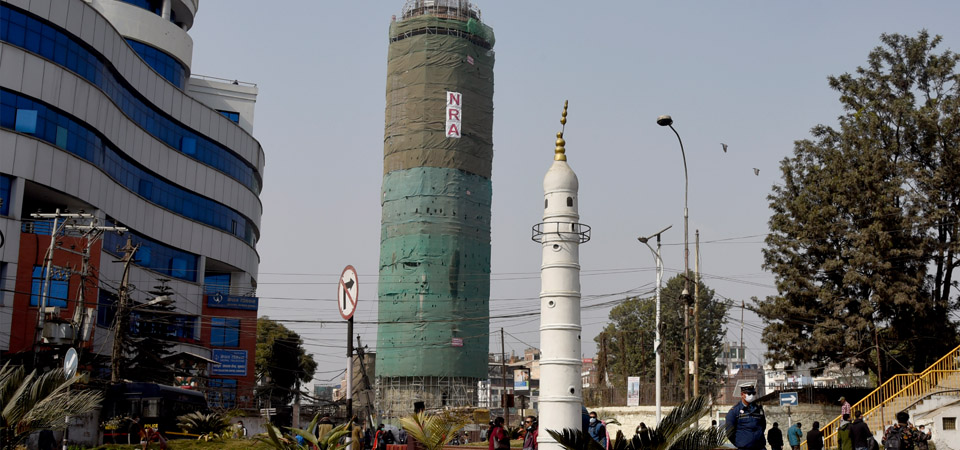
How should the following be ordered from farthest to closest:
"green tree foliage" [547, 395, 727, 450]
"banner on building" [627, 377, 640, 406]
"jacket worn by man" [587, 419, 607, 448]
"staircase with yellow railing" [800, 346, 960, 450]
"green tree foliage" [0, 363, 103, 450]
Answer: "banner on building" [627, 377, 640, 406]
"staircase with yellow railing" [800, 346, 960, 450]
"jacket worn by man" [587, 419, 607, 448]
"green tree foliage" [0, 363, 103, 450]
"green tree foliage" [547, 395, 727, 450]

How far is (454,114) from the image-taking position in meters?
89.5

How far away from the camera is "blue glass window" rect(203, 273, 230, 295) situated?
75.0 meters

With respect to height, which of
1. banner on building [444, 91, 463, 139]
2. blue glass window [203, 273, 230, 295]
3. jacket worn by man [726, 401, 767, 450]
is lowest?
jacket worn by man [726, 401, 767, 450]

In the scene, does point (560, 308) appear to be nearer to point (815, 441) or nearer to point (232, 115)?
point (815, 441)

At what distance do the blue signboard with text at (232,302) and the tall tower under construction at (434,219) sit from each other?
53.3 ft

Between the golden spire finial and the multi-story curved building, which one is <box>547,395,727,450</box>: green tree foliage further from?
the multi-story curved building

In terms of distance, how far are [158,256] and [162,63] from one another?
13594mm

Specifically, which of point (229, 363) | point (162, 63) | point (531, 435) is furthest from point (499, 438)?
point (162, 63)

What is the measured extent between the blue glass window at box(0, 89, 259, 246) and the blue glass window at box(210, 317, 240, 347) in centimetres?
714

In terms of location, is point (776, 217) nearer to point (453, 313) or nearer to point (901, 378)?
point (901, 378)

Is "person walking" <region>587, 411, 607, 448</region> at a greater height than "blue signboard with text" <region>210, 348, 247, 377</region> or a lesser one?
lesser

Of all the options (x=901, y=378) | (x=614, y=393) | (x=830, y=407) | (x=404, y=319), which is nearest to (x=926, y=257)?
(x=901, y=378)

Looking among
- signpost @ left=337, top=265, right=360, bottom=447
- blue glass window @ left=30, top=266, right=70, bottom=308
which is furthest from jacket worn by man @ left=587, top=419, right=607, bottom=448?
blue glass window @ left=30, top=266, right=70, bottom=308

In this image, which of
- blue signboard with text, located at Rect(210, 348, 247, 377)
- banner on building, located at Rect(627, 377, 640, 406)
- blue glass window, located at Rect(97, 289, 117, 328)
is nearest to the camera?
banner on building, located at Rect(627, 377, 640, 406)
